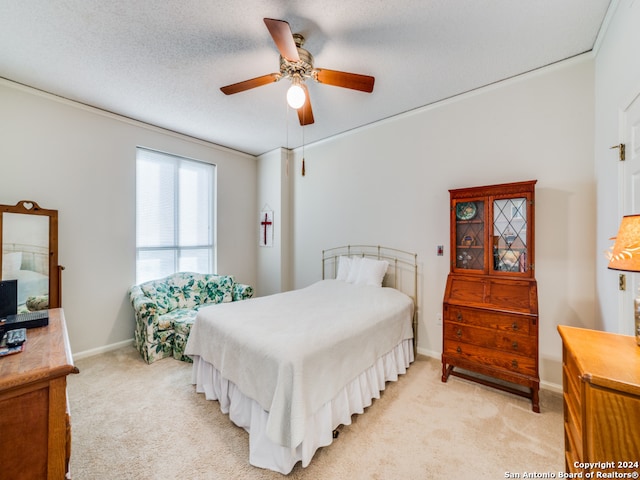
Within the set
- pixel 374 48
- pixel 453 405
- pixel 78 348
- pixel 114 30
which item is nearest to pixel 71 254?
pixel 78 348

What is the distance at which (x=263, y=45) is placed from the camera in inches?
84.0

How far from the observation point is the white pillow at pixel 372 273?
3238mm

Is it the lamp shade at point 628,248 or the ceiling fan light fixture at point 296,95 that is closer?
the lamp shade at point 628,248

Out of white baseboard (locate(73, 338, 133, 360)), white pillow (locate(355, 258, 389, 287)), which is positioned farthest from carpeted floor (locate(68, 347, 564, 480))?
white pillow (locate(355, 258, 389, 287))

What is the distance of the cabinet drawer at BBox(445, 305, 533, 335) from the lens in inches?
84.4

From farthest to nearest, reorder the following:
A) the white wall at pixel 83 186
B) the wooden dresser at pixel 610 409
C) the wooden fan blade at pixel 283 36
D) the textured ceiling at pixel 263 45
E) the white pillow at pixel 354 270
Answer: the white pillow at pixel 354 270, the white wall at pixel 83 186, the textured ceiling at pixel 263 45, the wooden fan blade at pixel 283 36, the wooden dresser at pixel 610 409

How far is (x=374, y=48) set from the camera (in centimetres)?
217

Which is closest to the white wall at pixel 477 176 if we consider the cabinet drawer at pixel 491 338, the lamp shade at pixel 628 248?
the cabinet drawer at pixel 491 338

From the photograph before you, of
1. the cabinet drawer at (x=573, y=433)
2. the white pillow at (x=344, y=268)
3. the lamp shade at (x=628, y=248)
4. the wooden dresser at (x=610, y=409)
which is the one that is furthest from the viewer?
the white pillow at (x=344, y=268)

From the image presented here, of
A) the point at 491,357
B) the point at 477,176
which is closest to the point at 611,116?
the point at 477,176

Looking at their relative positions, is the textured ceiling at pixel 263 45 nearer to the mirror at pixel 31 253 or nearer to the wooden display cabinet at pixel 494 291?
the wooden display cabinet at pixel 494 291

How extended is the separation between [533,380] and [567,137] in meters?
2.08

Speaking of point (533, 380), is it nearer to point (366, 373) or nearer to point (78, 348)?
point (366, 373)

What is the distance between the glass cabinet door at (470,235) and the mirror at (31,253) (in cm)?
411
